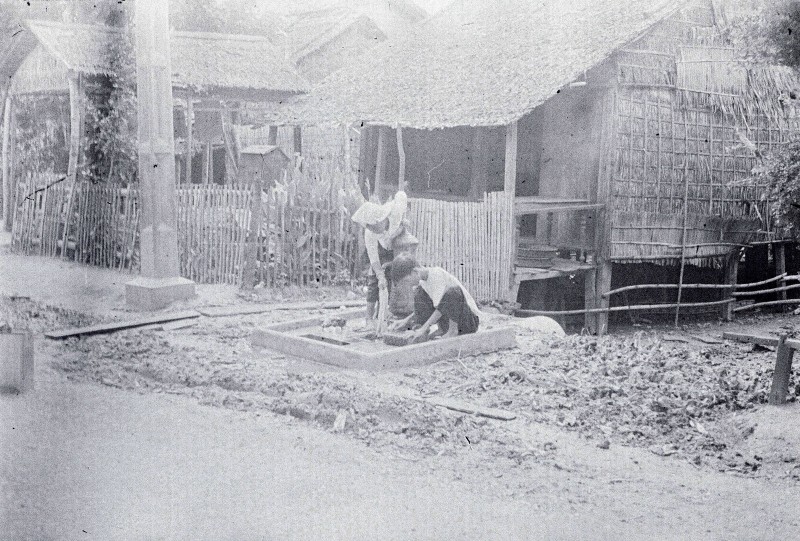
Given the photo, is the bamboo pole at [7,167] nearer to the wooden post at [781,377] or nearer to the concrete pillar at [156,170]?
the concrete pillar at [156,170]

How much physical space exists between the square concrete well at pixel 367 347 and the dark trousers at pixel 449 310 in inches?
5.6

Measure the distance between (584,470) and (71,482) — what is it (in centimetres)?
336

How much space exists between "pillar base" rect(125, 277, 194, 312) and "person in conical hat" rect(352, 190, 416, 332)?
3.19 metres

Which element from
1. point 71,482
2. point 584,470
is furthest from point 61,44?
point 584,470

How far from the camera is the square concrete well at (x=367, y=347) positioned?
8.25 metres

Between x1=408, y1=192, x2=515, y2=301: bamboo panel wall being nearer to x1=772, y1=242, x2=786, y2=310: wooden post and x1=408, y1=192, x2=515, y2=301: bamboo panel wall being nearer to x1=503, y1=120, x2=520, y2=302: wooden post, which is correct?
x1=503, y1=120, x2=520, y2=302: wooden post

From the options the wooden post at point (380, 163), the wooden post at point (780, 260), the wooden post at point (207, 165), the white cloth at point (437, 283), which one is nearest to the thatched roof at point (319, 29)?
the wooden post at point (207, 165)

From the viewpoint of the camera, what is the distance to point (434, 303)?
28.9ft

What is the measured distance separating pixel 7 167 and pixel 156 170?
10.1 meters

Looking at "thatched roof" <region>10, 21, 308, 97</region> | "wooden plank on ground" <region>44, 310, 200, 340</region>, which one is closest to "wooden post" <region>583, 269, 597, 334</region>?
"wooden plank on ground" <region>44, 310, 200, 340</region>

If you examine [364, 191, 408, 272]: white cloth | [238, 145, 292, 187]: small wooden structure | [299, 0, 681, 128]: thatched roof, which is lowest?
[364, 191, 408, 272]: white cloth

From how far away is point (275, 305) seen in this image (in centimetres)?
1162

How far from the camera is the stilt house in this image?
44.9ft

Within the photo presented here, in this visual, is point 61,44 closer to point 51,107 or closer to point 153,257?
point 51,107
